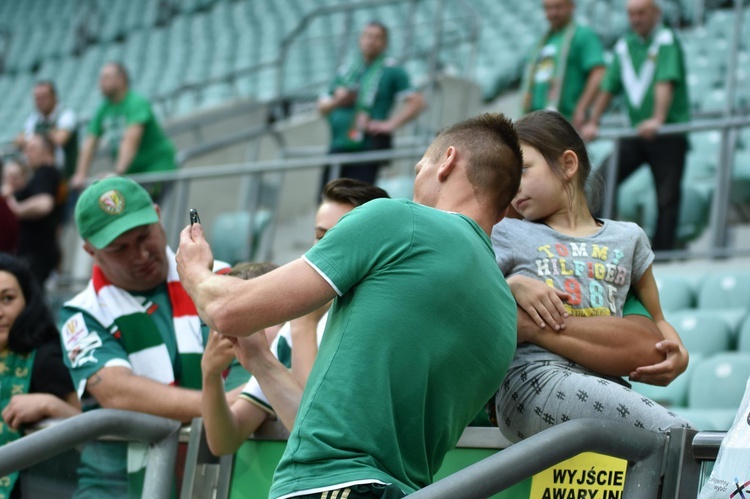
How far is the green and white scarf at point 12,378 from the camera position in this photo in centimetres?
344

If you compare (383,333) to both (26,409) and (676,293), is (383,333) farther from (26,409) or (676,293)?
(676,293)

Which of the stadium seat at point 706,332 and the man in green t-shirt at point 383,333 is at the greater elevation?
the man in green t-shirt at point 383,333

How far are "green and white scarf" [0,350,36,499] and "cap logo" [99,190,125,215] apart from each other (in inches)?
20.2

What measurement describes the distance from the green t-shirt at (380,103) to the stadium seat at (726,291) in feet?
7.22

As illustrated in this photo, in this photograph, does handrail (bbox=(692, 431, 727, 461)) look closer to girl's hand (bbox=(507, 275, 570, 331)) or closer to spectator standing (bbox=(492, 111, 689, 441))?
spectator standing (bbox=(492, 111, 689, 441))

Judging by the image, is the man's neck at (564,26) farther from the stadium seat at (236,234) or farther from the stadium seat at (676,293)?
the stadium seat at (236,234)

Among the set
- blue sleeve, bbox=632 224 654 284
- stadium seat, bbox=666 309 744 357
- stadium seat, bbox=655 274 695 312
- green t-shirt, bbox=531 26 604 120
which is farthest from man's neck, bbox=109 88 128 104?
blue sleeve, bbox=632 224 654 284

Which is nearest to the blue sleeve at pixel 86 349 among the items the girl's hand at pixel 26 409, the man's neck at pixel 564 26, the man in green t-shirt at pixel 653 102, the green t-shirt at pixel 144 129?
the girl's hand at pixel 26 409

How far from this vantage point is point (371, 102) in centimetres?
683

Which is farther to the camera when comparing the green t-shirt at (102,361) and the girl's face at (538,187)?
the green t-shirt at (102,361)

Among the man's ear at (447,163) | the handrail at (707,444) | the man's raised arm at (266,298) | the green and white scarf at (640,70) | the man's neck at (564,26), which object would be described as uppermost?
the man's ear at (447,163)

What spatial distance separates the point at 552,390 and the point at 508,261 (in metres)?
0.31

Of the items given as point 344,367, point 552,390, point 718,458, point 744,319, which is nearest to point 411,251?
point 344,367

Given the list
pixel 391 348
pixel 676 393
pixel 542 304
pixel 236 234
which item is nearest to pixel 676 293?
pixel 676 393
